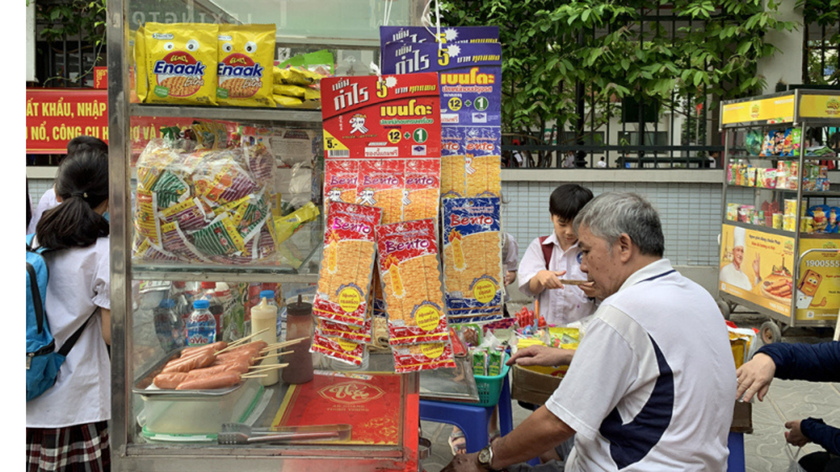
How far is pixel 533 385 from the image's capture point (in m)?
2.73

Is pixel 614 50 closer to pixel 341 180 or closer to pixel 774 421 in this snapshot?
pixel 774 421

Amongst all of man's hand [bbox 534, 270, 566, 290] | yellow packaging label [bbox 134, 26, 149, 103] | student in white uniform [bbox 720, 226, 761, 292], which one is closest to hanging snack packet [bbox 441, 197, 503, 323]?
yellow packaging label [bbox 134, 26, 149, 103]

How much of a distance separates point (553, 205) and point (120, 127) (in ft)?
7.97

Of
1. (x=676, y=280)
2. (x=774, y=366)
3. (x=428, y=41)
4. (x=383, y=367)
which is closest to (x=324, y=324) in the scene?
(x=383, y=367)

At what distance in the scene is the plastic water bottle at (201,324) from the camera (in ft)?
7.95

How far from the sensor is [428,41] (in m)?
2.03

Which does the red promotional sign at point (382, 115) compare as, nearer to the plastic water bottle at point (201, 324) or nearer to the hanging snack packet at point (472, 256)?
the hanging snack packet at point (472, 256)

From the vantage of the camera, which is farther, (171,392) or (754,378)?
(754,378)

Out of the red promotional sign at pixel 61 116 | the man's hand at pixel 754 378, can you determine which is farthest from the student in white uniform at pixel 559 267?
the red promotional sign at pixel 61 116

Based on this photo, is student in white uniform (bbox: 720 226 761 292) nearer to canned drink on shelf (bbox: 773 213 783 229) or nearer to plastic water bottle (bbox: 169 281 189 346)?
canned drink on shelf (bbox: 773 213 783 229)

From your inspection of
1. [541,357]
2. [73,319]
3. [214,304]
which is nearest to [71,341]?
[73,319]

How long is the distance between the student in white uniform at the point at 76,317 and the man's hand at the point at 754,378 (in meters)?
2.32

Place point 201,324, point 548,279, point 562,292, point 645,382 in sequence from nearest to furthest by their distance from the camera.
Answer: point 645,382 < point 201,324 < point 548,279 < point 562,292

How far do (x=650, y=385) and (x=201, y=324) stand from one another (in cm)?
155
